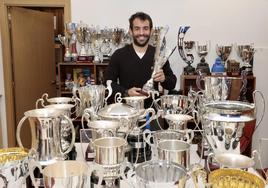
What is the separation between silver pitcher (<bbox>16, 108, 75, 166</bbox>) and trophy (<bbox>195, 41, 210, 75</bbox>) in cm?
205

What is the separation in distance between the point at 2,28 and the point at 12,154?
2550mm

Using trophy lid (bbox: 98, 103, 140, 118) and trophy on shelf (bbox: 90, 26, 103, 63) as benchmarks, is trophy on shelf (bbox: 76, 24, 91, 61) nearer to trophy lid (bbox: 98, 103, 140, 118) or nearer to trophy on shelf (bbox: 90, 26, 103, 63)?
trophy on shelf (bbox: 90, 26, 103, 63)

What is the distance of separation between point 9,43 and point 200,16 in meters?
2.04

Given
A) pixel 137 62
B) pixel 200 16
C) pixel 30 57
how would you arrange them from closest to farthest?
1. pixel 137 62
2. pixel 200 16
3. pixel 30 57

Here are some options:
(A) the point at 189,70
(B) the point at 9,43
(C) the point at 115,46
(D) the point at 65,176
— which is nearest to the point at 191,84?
(A) the point at 189,70

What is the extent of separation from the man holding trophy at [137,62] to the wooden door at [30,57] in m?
1.32

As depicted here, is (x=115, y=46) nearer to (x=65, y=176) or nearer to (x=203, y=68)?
(x=203, y=68)

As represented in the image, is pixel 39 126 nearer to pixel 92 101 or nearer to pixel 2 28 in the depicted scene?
pixel 92 101

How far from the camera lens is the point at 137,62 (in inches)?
101

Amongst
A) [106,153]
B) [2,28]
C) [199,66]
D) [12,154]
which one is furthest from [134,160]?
[2,28]

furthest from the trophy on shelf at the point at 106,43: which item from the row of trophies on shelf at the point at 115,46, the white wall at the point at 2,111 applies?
the white wall at the point at 2,111

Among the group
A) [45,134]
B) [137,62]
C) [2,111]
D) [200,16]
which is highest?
[200,16]

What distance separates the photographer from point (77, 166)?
0.94m

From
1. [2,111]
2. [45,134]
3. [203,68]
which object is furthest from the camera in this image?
[2,111]
